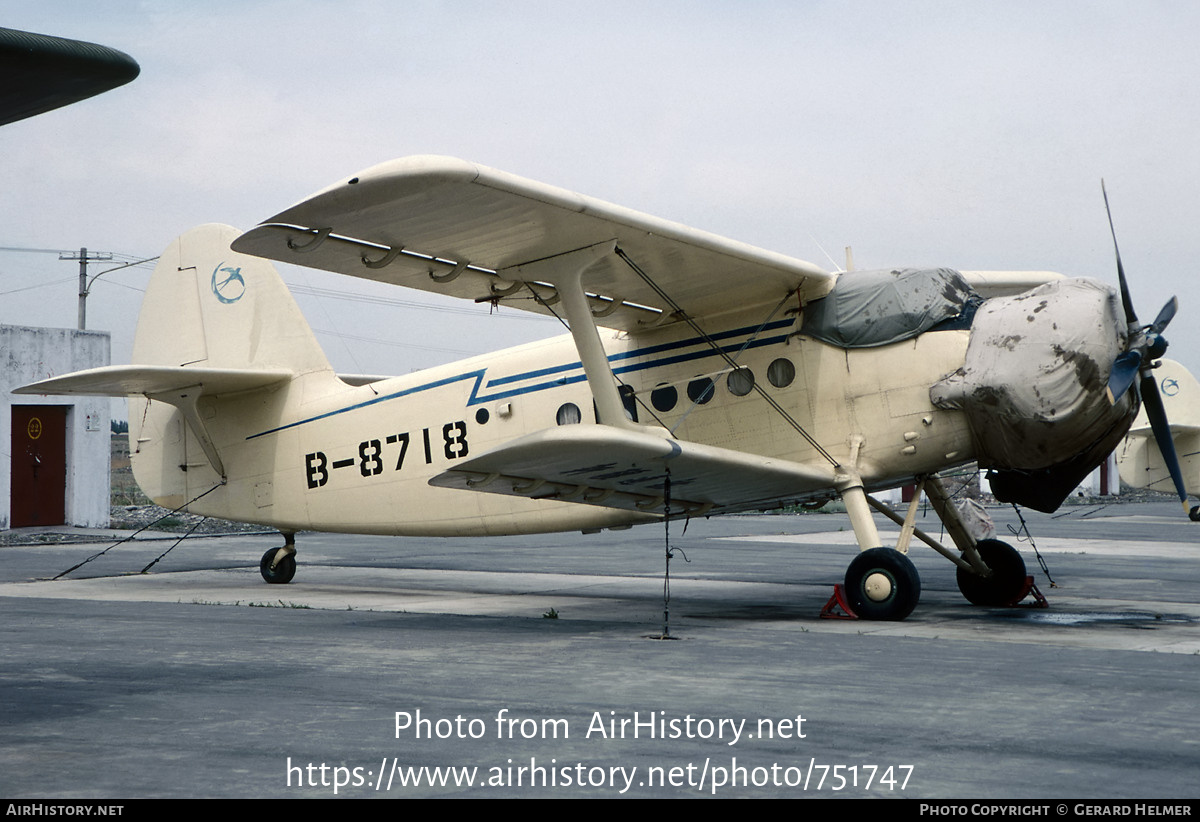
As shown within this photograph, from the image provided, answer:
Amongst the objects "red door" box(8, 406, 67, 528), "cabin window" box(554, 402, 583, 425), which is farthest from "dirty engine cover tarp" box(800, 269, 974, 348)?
"red door" box(8, 406, 67, 528)

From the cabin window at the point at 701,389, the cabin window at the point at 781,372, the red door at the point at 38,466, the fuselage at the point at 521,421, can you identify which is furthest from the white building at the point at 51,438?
the cabin window at the point at 781,372

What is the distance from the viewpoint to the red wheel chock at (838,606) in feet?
31.0

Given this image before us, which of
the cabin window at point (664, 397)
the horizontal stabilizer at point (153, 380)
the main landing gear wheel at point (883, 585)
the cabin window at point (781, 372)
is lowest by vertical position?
the main landing gear wheel at point (883, 585)

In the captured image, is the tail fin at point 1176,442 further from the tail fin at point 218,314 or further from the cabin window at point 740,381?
the tail fin at point 218,314

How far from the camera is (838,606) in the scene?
32.3 ft

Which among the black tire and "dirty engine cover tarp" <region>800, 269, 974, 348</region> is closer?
"dirty engine cover tarp" <region>800, 269, 974, 348</region>

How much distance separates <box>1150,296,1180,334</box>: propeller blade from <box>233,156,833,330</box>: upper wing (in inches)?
108

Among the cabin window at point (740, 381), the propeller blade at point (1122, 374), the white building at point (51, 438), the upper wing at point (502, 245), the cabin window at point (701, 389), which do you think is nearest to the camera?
the upper wing at point (502, 245)

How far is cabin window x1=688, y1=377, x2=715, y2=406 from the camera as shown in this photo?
10305mm

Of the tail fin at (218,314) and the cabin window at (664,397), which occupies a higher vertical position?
the tail fin at (218,314)

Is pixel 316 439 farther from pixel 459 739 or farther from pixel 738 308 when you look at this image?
pixel 459 739

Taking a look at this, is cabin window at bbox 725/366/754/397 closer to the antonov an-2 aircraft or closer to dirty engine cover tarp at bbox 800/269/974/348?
the antonov an-2 aircraft

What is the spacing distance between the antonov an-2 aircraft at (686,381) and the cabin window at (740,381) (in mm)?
20

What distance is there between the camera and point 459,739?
493cm
